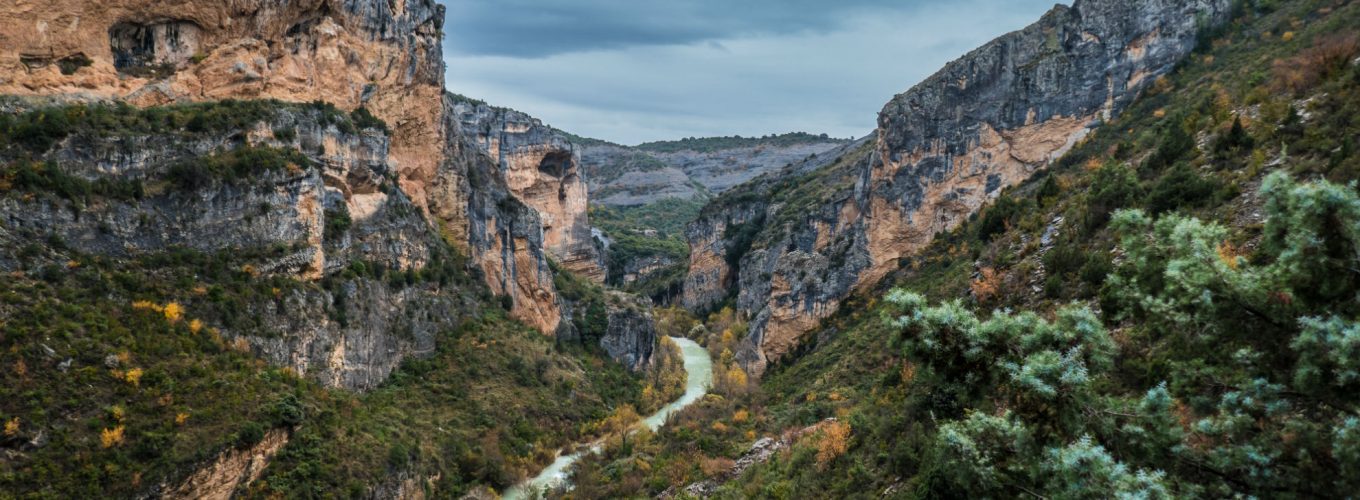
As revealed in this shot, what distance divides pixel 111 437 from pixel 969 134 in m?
59.5

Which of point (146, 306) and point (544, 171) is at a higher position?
point (544, 171)

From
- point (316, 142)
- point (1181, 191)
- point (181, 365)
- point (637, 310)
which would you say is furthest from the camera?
point (637, 310)

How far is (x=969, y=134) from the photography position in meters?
59.6

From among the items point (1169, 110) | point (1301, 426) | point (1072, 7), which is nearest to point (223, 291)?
point (1301, 426)

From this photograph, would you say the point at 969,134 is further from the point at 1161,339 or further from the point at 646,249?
the point at 646,249

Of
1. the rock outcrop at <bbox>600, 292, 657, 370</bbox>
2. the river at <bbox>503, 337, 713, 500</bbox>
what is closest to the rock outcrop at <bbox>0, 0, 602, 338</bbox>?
the rock outcrop at <bbox>600, 292, 657, 370</bbox>

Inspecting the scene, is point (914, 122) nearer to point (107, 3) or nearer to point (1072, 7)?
point (1072, 7)

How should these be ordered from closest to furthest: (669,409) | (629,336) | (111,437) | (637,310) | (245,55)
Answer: (111,437)
(245,55)
(669,409)
(629,336)
(637,310)

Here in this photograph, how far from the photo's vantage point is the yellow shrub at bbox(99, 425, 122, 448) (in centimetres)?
2341

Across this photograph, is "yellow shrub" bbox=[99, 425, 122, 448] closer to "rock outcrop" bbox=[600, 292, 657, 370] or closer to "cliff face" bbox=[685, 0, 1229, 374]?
"rock outcrop" bbox=[600, 292, 657, 370]

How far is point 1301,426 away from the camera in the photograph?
6.43m

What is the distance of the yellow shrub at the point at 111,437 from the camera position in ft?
76.8

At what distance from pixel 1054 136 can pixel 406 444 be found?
5254 cm

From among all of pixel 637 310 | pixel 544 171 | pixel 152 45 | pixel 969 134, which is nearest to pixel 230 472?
pixel 152 45
